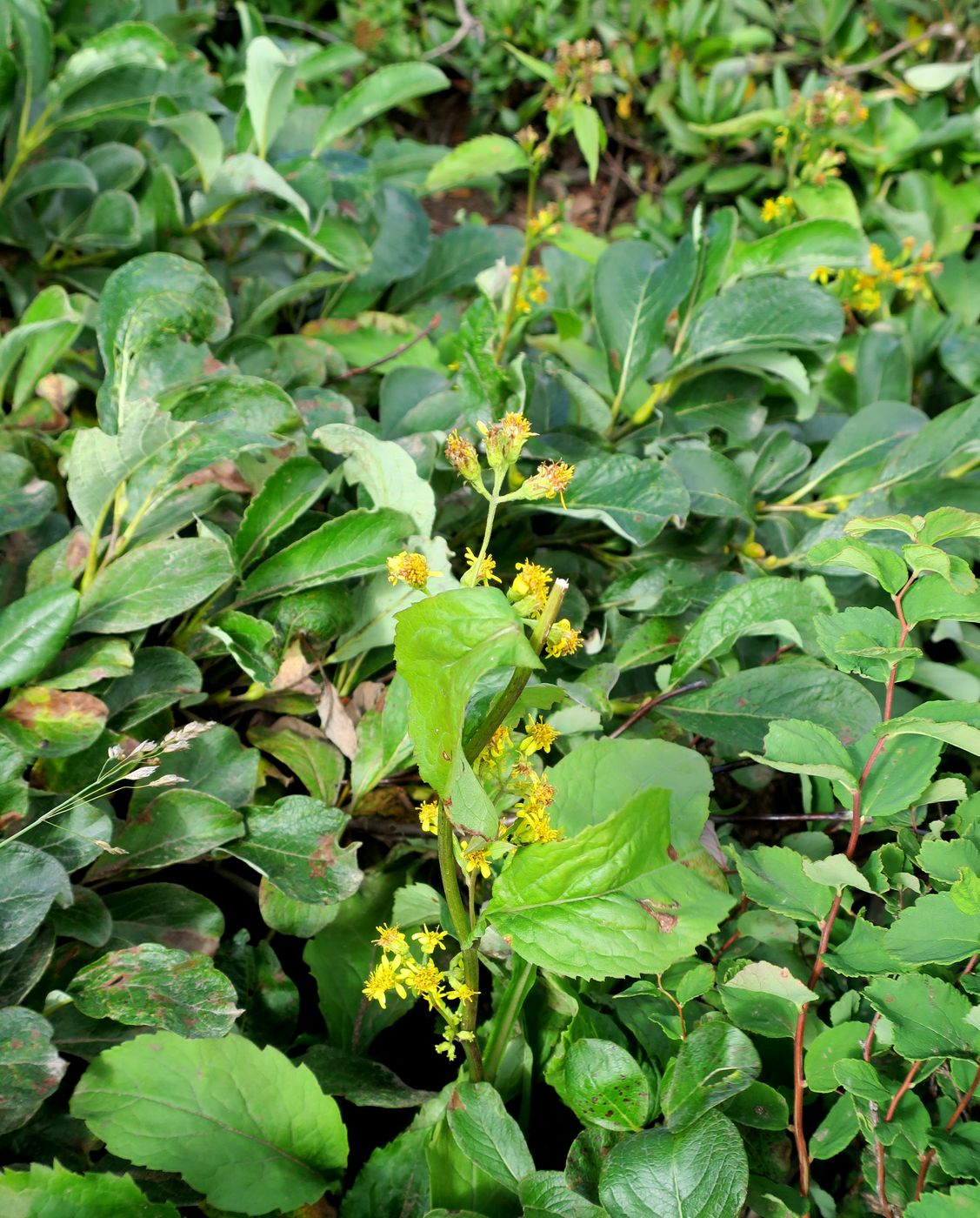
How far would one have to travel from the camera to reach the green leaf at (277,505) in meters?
1.17

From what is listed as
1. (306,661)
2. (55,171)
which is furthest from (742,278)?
(55,171)

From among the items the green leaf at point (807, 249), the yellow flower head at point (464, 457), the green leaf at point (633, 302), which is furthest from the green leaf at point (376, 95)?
the yellow flower head at point (464, 457)

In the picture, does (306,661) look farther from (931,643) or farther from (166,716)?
(931,643)

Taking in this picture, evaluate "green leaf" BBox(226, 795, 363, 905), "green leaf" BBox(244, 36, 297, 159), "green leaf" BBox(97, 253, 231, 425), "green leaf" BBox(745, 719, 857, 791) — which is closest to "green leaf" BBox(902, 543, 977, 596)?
"green leaf" BBox(745, 719, 857, 791)

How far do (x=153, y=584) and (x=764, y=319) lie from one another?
89cm

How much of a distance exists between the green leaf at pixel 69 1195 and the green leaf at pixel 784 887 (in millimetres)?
544

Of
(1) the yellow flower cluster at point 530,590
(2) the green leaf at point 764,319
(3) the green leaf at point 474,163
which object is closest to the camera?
(1) the yellow flower cluster at point 530,590

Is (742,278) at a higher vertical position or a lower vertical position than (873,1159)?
higher

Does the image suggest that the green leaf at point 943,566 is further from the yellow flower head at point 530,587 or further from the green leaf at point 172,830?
the green leaf at point 172,830

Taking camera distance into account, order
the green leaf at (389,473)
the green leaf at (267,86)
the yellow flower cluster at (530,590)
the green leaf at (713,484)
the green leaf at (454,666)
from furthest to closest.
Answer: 1. the green leaf at (267,86)
2. the green leaf at (713,484)
3. the green leaf at (389,473)
4. the yellow flower cluster at (530,590)
5. the green leaf at (454,666)

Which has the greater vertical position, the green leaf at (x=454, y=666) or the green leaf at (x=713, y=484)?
the green leaf at (x=454, y=666)

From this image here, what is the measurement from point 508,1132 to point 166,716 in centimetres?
55

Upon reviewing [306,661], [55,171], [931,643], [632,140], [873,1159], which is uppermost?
[55,171]

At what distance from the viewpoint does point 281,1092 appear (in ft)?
3.09
